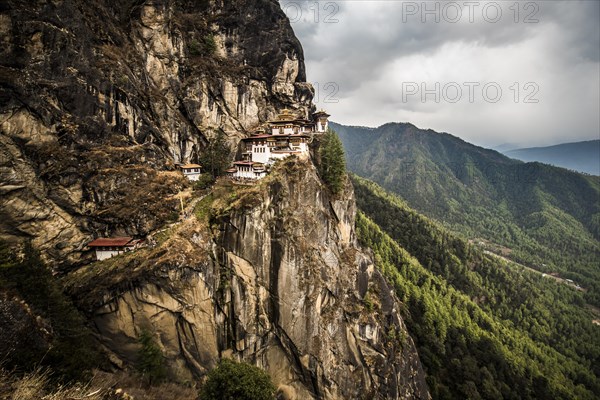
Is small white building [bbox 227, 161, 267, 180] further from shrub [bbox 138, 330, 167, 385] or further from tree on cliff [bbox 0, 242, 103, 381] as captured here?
tree on cliff [bbox 0, 242, 103, 381]

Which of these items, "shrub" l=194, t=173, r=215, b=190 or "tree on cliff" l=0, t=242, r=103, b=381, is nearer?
"tree on cliff" l=0, t=242, r=103, b=381

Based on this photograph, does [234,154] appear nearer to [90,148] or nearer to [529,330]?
[90,148]

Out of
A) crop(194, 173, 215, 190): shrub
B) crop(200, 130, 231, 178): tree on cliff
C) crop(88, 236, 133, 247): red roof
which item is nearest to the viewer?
crop(88, 236, 133, 247): red roof

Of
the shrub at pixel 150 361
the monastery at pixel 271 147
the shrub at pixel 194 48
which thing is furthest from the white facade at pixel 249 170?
the shrub at pixel 150 361

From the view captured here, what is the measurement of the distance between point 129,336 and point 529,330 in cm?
14093

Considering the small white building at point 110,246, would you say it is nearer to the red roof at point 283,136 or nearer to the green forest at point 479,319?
the red roof at point 283,136

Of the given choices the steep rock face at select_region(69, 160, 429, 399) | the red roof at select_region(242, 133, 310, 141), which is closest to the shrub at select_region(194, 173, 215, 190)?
the steep rock face at select_region(69, 160, 429, 399)

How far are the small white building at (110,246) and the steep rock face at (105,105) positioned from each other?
6.26 feet

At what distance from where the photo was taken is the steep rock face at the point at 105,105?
3419cm

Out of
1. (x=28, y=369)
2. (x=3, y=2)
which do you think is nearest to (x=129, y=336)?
(x=28, y=369)

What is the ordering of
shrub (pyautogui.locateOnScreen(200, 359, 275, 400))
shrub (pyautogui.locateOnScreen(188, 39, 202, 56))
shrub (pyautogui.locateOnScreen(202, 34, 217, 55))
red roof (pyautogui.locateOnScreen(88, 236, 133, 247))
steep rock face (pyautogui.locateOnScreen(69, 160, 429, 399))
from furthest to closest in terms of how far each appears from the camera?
shrub (pyautogui.locateOnScreen(202, 34, 217, 55))
shrub (pyautogui.locateOnScreen(188, 39, 202, 56))
red roof (pyautogui.locateOnScreen(88, 236, 133, 247))
steep rock face (pyautogui.locateOnScreen(69, 160, 429, 399))
shrub (pyautogui.locateOnScreen(200, 359, 275, 400))

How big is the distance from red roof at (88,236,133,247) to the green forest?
50627 mm

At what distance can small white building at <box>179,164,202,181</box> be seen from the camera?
4991 centimetres

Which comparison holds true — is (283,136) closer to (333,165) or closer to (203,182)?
(333,165)
